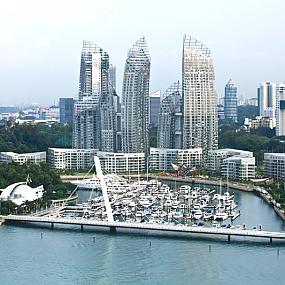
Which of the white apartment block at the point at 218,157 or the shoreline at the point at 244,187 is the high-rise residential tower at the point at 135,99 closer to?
the shoreline at the point at 244,187

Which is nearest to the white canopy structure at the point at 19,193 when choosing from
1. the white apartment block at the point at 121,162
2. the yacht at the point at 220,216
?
the yacht at the point at 220,216

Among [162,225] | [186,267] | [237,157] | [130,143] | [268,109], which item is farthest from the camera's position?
[268,109]

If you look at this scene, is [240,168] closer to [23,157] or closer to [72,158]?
[72,158]

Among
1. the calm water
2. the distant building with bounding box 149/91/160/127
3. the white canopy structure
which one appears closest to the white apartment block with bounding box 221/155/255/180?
the white canopy structure

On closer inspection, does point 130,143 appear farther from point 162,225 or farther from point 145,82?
point 162,225

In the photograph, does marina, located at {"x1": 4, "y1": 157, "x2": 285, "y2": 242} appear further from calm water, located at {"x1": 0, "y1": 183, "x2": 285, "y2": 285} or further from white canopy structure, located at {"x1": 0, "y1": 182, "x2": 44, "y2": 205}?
white canopy structure, located at {"x1": 0, "y1": 182, "x2": 44, "y2": 205}

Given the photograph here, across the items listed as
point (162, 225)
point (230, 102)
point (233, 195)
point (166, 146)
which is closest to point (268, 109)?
point (230, 102)
